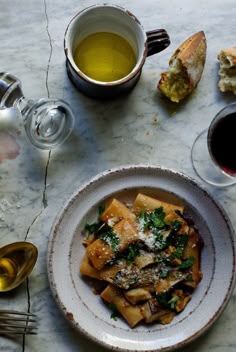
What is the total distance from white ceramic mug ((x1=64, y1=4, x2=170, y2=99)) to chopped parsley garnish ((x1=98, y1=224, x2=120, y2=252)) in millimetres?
295

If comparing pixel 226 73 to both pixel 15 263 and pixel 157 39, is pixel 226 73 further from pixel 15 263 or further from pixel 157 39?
pixel 15 263

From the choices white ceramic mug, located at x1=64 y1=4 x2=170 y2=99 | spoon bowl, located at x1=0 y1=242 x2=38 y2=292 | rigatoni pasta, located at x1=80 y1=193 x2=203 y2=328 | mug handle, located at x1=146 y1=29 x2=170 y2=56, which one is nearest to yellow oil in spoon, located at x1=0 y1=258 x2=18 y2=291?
spoon bowl, located at x1=0 y1=242 x2=38 y2=292

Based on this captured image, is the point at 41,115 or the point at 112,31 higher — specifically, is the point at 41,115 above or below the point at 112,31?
below

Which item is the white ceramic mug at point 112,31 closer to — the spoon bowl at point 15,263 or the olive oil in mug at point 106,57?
the olive oil in mug at point 106,57

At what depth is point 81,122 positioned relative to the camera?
1.44 meters

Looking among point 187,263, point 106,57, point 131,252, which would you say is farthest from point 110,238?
point 106,57

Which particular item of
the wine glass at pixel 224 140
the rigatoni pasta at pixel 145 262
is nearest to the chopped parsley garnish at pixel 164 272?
the rigatoni pasta at pixel 145 262

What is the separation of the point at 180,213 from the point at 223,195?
12 cm

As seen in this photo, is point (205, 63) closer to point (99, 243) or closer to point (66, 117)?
point (66, 117)

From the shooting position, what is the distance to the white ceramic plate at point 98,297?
1.32 meters

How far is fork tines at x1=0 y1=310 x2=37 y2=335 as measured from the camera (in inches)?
53.1

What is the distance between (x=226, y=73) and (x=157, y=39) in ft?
0.63

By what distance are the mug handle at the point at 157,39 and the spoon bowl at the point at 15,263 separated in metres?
0.49

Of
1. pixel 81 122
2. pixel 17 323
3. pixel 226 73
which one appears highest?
pixel 226 73
